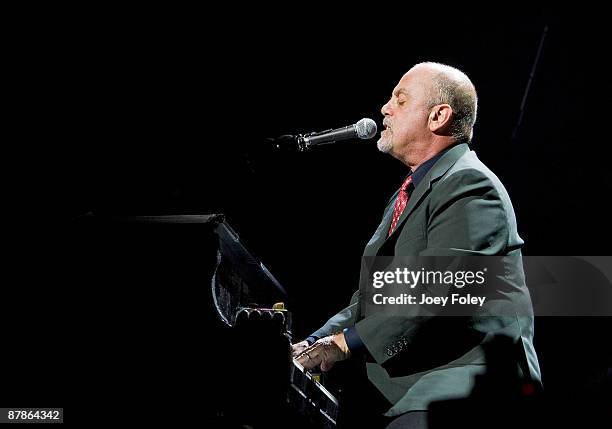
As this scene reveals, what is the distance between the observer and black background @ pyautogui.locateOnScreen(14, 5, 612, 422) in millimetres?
3918

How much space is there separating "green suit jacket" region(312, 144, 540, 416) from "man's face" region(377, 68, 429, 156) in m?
0.42

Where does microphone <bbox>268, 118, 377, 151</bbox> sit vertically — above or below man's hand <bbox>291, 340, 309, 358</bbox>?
above

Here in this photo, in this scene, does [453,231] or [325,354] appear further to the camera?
[325,354]

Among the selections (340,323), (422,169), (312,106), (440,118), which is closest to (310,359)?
(340,323)

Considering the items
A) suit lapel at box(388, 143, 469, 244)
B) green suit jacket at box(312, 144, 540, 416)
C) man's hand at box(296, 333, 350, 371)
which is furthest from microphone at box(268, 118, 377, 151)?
man's hand at box(296, 333, 350, 371)

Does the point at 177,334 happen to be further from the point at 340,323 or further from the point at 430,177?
the point at 430,177

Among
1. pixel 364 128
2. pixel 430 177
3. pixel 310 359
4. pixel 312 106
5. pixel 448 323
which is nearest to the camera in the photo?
pixel 448 323

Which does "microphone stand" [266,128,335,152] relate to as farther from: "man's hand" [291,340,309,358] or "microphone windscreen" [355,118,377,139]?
"man's hand" [291,340,309,358]

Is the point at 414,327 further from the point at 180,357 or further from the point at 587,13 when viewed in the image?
the point at 587,13

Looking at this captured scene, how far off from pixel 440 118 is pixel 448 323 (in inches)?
39.0

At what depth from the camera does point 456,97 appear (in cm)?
233

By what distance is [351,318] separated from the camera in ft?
8.18

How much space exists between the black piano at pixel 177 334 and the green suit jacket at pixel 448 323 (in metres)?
0.29

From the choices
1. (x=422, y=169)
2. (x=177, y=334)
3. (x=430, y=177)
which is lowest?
Result: (x=177, y=334)
